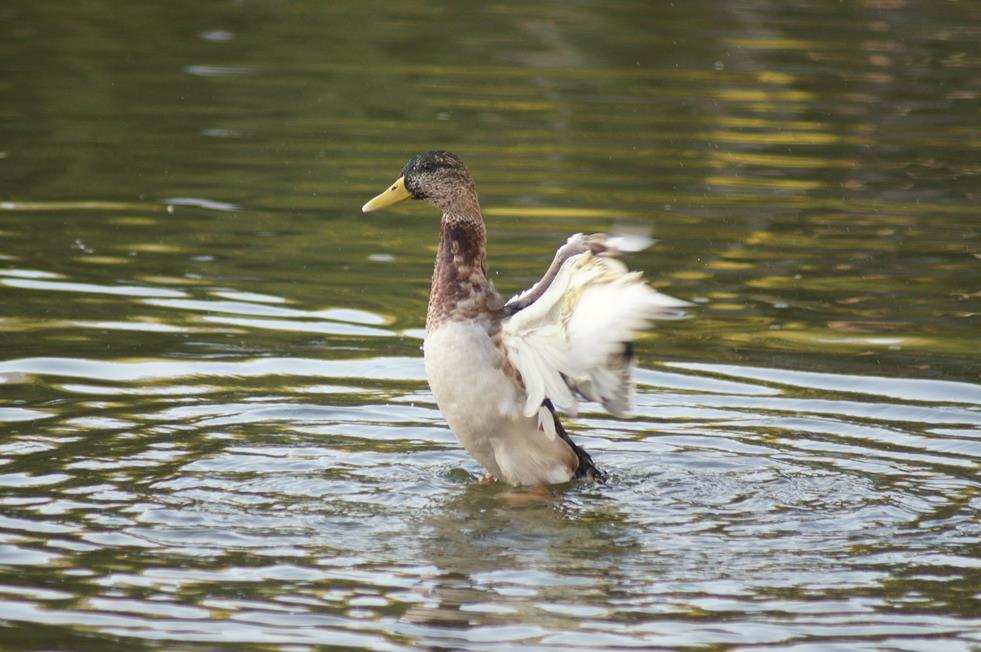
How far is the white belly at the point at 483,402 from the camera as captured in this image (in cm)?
762

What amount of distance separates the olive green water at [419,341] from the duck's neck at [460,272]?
2.75 ft

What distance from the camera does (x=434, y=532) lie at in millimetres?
7270

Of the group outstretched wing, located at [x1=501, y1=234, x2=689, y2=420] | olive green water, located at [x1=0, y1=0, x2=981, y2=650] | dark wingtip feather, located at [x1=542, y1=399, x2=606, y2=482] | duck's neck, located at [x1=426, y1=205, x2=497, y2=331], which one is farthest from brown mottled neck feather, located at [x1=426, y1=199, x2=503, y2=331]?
olive green water, located at [x1=0, y1=0, x2=981, y2=650]

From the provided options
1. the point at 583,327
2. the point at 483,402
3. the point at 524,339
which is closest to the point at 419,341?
the point at 483,402

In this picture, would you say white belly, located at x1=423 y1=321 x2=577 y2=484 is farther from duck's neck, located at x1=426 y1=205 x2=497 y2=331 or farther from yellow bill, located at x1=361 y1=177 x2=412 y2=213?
yellow bill, located at x1=361 y1=177 x2=412 y2=213

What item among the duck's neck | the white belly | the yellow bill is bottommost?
the white belly

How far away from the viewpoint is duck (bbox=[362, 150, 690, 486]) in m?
6.91

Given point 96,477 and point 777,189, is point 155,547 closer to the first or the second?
point 96,477

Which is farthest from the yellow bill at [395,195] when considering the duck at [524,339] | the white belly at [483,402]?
the white belly at [483,402]

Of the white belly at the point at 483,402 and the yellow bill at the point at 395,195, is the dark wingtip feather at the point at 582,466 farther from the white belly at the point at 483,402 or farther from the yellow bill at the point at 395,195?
the yellow bill at the point at 395,195

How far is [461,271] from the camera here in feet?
25.7

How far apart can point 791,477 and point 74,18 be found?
15897 millimetres

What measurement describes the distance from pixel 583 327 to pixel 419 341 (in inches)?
143

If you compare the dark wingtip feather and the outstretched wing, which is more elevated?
the outstretched wing
